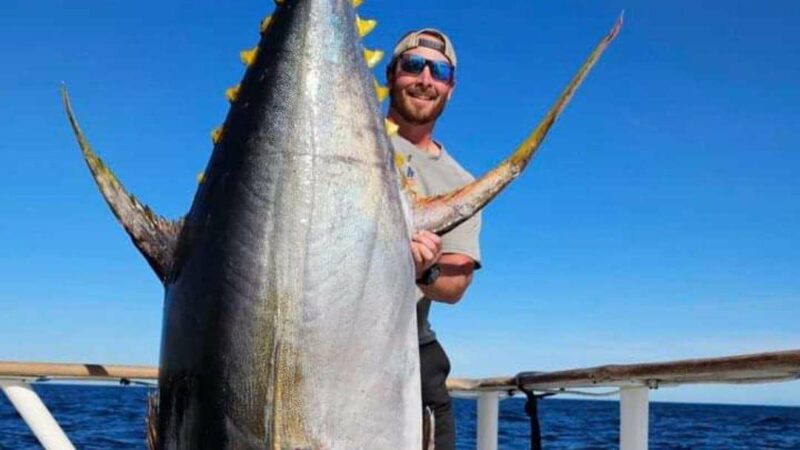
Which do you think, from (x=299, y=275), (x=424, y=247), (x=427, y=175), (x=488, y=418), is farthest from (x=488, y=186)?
(x=488, y=418)

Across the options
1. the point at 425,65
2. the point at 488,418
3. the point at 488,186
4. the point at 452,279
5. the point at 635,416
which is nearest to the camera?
the point at 488,186

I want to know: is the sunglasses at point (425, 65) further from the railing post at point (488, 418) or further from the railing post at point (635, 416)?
the railing post at point (488, 418)

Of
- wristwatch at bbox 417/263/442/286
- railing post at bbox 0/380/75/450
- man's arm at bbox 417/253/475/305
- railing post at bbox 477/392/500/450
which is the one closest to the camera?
wristwatch at bbox 417/263/442/286

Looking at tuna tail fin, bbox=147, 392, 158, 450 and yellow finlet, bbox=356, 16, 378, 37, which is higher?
yellow finlet, bbox=356, 16, 378, 37

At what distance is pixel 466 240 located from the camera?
8.75 ft

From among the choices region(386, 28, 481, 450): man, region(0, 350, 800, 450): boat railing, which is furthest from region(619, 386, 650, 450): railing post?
region(386, 28, 481, 450): man

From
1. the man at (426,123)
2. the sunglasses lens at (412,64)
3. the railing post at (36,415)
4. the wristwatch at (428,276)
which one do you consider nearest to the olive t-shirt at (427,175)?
the man at (426,123)

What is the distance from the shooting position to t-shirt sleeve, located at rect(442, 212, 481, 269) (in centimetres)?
262

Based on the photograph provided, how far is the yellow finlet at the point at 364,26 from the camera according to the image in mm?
1842

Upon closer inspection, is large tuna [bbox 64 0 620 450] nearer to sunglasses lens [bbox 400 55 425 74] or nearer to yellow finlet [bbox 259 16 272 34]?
yellow finlet [bbox 259 16 272 34]

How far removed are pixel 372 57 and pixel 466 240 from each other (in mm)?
941

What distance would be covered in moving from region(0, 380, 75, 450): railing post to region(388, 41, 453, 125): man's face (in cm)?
227

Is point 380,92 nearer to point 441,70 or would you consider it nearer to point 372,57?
point 372,57

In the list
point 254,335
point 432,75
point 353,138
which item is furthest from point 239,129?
point 432,75
